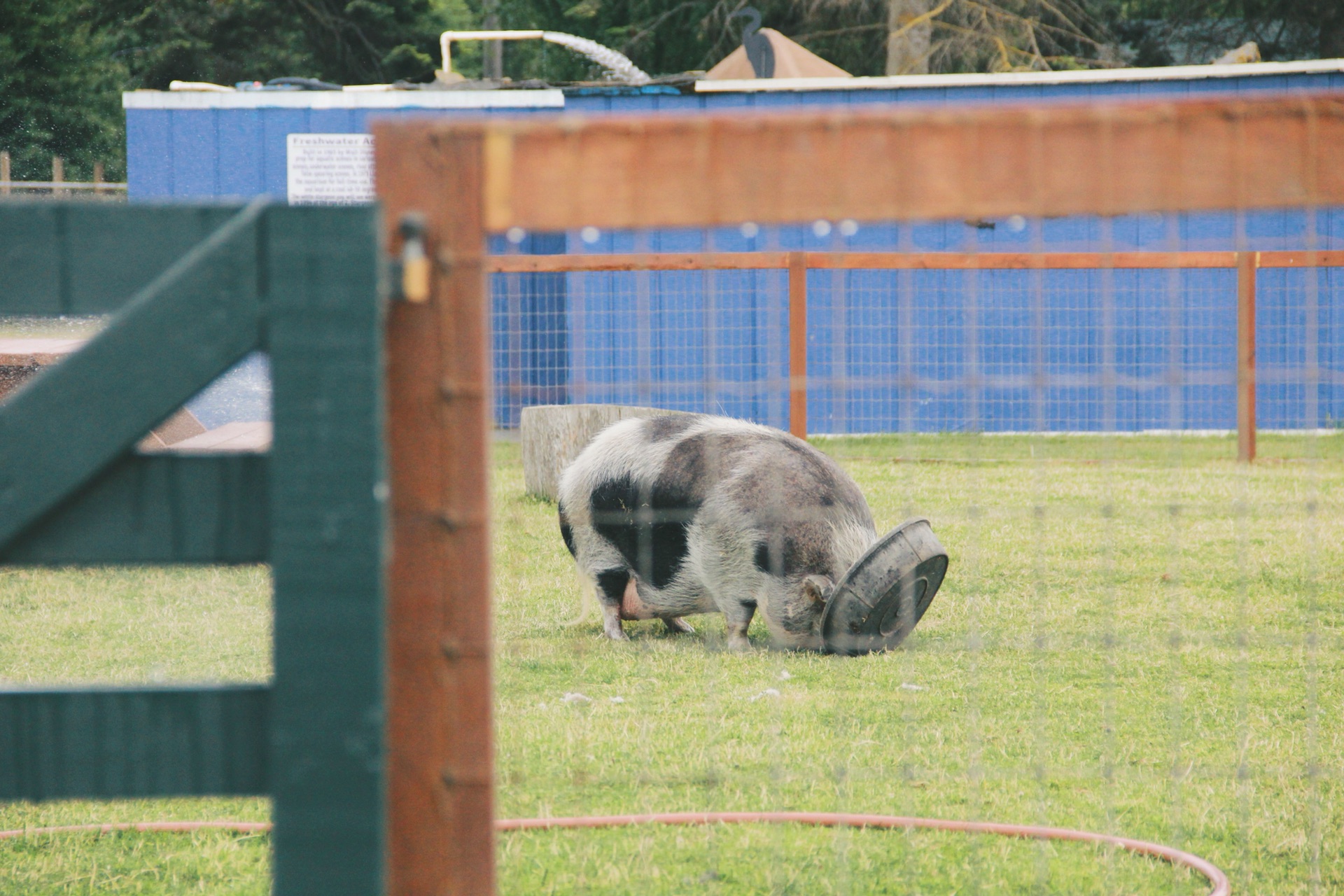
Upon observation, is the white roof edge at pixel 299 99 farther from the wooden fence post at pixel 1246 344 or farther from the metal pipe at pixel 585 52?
the wooden fence post at pixel 1246 344

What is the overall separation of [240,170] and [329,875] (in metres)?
11.7

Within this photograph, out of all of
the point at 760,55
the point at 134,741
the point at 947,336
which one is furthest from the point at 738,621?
the point at 760,55

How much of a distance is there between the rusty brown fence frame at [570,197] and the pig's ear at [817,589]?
3683 millimetres

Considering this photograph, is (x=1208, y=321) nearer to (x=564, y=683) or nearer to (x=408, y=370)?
(x=564, y=683)

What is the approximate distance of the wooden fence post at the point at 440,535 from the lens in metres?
1.58

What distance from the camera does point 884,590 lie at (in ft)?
16.6

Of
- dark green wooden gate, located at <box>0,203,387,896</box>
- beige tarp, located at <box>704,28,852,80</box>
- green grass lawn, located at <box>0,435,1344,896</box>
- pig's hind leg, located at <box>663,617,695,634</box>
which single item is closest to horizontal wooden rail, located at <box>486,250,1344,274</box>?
green grass lawn, located at <box>0,435,1344,896</box>

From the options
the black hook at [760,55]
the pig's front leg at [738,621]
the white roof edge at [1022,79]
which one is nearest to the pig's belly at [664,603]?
the pig's front leg at [738,621]

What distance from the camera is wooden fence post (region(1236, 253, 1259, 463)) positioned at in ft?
36.0

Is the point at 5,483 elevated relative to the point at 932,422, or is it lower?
elevated

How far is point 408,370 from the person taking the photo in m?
1.58

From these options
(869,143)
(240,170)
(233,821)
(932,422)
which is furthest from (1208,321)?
(869,143)

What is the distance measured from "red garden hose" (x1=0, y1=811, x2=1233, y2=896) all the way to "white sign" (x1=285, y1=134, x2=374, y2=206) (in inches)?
367

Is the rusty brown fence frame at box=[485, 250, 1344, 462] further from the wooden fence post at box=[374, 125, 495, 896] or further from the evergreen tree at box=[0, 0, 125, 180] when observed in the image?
the evergreen tree at box=[0, 0, 125, 180]
